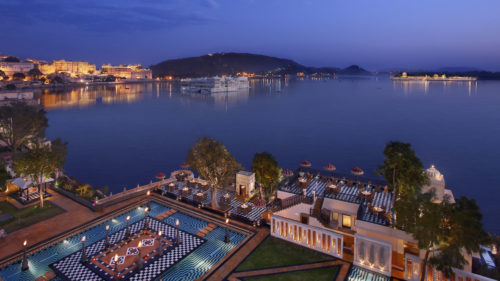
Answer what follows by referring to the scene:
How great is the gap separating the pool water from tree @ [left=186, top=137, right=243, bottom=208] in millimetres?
2559

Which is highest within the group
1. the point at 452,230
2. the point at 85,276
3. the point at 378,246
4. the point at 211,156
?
the point at 211,156

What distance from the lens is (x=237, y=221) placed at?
16906 mm

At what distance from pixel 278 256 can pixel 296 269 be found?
1.17 metres

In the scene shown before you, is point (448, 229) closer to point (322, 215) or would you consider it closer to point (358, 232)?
point (358, 232)

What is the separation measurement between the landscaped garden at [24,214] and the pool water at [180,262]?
2.95m

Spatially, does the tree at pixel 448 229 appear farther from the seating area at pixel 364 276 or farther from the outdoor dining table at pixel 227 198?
the outdoor dining table at pixel 227 198

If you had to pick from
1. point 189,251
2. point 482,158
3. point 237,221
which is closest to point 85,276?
point 189,251

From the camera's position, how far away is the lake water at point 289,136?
35281 mm

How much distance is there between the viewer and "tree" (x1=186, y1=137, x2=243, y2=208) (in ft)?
59.3

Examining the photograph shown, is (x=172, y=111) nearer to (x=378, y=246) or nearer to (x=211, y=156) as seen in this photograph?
(x=211, y=156)

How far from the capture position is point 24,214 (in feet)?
56.3

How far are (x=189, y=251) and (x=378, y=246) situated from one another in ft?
26.6

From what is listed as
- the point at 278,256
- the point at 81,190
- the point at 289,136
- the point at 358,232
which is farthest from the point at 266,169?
the point at 289,136

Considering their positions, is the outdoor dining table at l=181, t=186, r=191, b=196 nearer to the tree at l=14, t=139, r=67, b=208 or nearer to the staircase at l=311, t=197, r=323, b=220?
the tree at l=14, t=139, r=67, b=208
